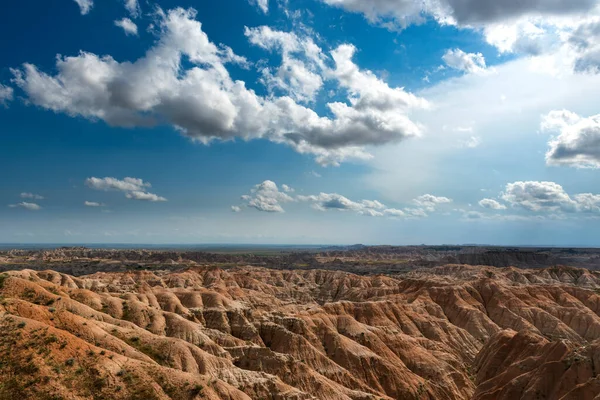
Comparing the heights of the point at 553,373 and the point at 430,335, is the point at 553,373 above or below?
above

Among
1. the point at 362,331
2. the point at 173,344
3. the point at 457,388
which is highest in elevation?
the point at 173,344

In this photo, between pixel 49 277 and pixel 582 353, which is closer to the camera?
pixel 582 353

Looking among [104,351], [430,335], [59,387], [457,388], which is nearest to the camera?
[59,387]

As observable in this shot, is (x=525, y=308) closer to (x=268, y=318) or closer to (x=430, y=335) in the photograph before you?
(x=430, y=335)

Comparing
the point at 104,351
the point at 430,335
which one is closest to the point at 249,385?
Result: the point at 104,351
